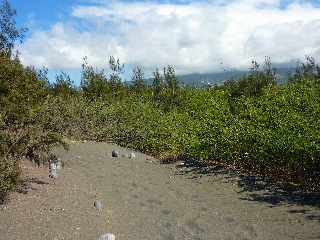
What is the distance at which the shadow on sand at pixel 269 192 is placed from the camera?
8328mm

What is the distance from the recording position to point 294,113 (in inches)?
410

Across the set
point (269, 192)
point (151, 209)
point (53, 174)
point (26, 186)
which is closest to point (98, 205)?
point (151, 209)

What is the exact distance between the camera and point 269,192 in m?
9.16

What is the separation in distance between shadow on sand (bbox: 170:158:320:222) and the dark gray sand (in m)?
0.02

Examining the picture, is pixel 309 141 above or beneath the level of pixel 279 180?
above

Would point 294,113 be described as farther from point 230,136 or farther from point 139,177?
point 139,177

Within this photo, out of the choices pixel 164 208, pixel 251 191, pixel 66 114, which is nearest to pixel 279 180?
pixel 251 191

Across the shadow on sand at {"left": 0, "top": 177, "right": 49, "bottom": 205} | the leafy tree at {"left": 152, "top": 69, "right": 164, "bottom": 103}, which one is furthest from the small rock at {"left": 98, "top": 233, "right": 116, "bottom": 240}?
the leafy tree at {"left": 152, "top": 69, "right": 164, "bottom": 103}

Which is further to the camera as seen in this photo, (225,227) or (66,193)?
(66,193)

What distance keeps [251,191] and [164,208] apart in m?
1.80

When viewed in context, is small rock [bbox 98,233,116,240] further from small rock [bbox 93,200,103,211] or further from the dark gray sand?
small rock [bbox 93,200,103,211]

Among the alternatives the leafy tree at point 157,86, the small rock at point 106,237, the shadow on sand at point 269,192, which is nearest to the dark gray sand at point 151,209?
the shadow on sand at point 269,192

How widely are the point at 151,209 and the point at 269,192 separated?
87.8 inches

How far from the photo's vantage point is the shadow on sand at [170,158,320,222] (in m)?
8.33
